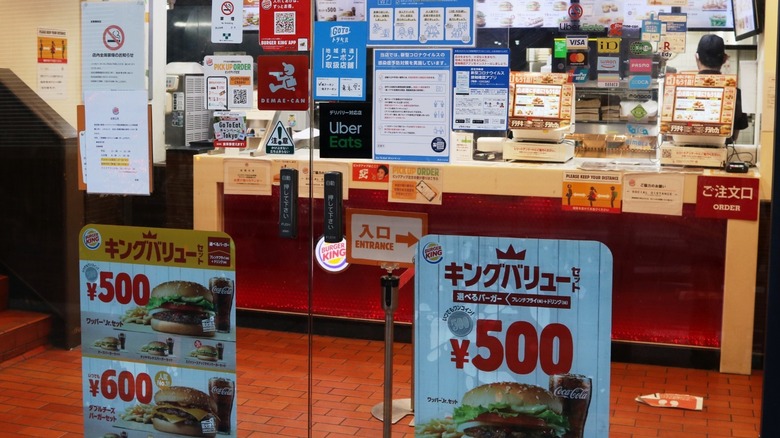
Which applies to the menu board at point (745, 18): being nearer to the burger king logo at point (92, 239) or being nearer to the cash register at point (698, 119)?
the cash register at point (698, 119)

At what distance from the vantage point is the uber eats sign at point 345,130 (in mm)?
4215

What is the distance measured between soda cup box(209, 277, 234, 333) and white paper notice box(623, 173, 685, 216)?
1.67 metres

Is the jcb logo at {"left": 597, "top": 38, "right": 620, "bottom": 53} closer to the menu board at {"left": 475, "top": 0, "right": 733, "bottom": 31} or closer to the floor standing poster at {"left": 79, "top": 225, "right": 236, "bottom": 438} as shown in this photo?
the menu board at {"left": 475, "top": 0, "right": 733, "bottom": 31}

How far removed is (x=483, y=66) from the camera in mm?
4035

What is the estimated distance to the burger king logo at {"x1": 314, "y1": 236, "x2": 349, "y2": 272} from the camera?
4441mm

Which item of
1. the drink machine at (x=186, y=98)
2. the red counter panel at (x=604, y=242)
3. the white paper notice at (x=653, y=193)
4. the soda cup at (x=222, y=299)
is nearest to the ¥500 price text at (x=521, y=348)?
the red counter panel at (x=604, y=242)

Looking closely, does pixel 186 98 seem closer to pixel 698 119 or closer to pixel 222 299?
pixel 222 299

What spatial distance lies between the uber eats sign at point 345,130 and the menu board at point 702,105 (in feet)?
4.19

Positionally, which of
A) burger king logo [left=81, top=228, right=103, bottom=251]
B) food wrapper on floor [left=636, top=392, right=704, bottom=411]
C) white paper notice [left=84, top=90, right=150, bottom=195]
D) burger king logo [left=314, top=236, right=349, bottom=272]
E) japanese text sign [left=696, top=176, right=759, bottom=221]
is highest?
white paper notice [left=84, top=90, right=150, bottom=195]

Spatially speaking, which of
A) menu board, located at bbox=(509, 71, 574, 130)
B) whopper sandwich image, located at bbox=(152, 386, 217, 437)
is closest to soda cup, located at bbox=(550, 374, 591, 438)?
menu board, located at bbox=(509, 71, 574, 130)

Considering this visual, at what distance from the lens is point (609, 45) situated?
13.4 ft

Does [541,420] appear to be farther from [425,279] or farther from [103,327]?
[103,327]

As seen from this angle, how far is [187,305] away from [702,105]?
2.38 m

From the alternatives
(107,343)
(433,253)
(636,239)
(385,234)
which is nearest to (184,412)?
(107,343)
